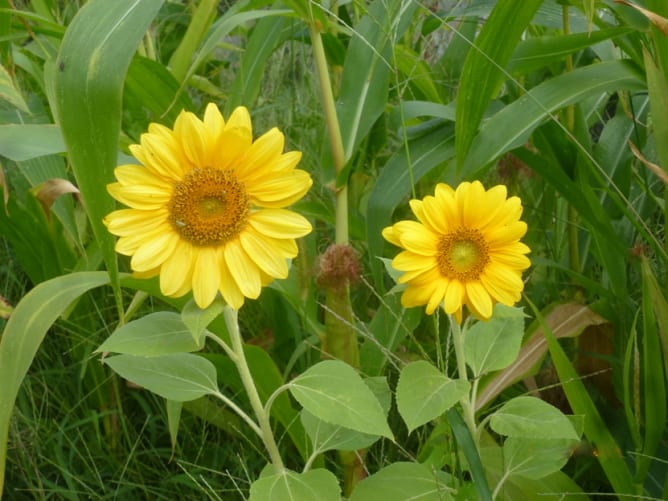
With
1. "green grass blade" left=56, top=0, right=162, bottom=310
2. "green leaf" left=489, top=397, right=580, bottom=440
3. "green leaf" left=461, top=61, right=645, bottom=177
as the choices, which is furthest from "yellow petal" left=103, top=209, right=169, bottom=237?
"green leaf" left=461, top=61, right=645, bottom=177

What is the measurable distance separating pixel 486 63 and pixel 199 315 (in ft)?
1.67

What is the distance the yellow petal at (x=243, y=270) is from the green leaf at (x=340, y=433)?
0.77ft

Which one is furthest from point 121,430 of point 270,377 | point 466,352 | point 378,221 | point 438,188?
point 438,188

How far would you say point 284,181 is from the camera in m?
0.67

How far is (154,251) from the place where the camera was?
0.65 m

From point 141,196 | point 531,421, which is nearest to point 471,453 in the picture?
point 531,421

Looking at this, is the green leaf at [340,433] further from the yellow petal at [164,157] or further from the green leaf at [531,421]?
the yellow petal at [164,157]

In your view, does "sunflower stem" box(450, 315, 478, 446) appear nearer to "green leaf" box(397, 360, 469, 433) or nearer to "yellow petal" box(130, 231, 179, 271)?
"green leaf" box(397, 360, 469, 433)

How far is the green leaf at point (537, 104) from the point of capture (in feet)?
3.42

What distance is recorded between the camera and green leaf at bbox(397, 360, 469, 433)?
73cm

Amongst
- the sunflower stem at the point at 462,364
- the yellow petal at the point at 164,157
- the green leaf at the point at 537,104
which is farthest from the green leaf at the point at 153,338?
the green leaf at the point at 537,104

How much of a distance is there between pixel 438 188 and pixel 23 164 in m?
0.72

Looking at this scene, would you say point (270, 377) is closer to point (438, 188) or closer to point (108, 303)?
point (438, 188)

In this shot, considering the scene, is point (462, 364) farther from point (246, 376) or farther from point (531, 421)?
point (246, 376)
